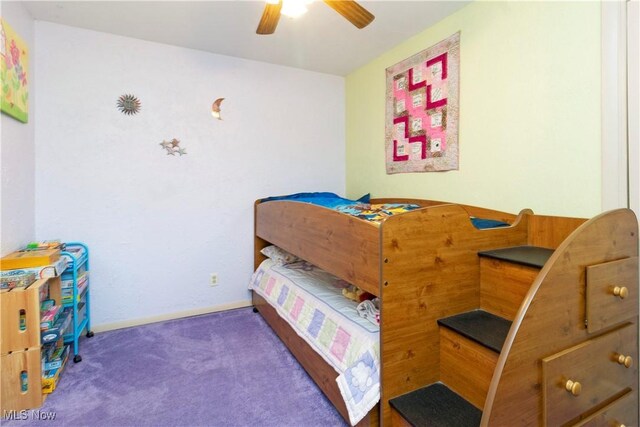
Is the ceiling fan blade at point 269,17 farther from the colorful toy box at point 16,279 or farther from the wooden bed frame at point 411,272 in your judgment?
the colorful toy box at point 16,279

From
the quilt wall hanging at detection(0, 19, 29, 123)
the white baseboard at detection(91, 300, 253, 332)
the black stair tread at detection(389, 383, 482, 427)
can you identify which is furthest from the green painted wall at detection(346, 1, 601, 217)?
the quilt wall hanging at detection(0, 19, 29, 123)

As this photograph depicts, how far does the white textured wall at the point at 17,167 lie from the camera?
1806 mm

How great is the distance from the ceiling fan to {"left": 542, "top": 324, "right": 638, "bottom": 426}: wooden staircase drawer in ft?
5.19

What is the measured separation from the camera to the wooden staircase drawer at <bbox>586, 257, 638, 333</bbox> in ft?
3.53

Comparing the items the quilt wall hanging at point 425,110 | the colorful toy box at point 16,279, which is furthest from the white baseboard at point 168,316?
the quilt wall hanging at point 425,110

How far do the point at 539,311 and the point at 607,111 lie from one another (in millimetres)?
1097

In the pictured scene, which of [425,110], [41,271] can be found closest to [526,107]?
[425,110]

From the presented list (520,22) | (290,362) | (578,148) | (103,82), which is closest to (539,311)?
(578,148)

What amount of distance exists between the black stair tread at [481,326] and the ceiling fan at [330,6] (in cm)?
145

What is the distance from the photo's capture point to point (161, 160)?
260cm

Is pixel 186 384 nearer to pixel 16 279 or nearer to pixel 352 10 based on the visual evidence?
pixel 16 279

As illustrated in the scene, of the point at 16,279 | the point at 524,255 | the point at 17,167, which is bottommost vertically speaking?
the point at 16,279

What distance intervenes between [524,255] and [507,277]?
165 mm

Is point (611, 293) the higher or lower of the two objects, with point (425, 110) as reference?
lower
